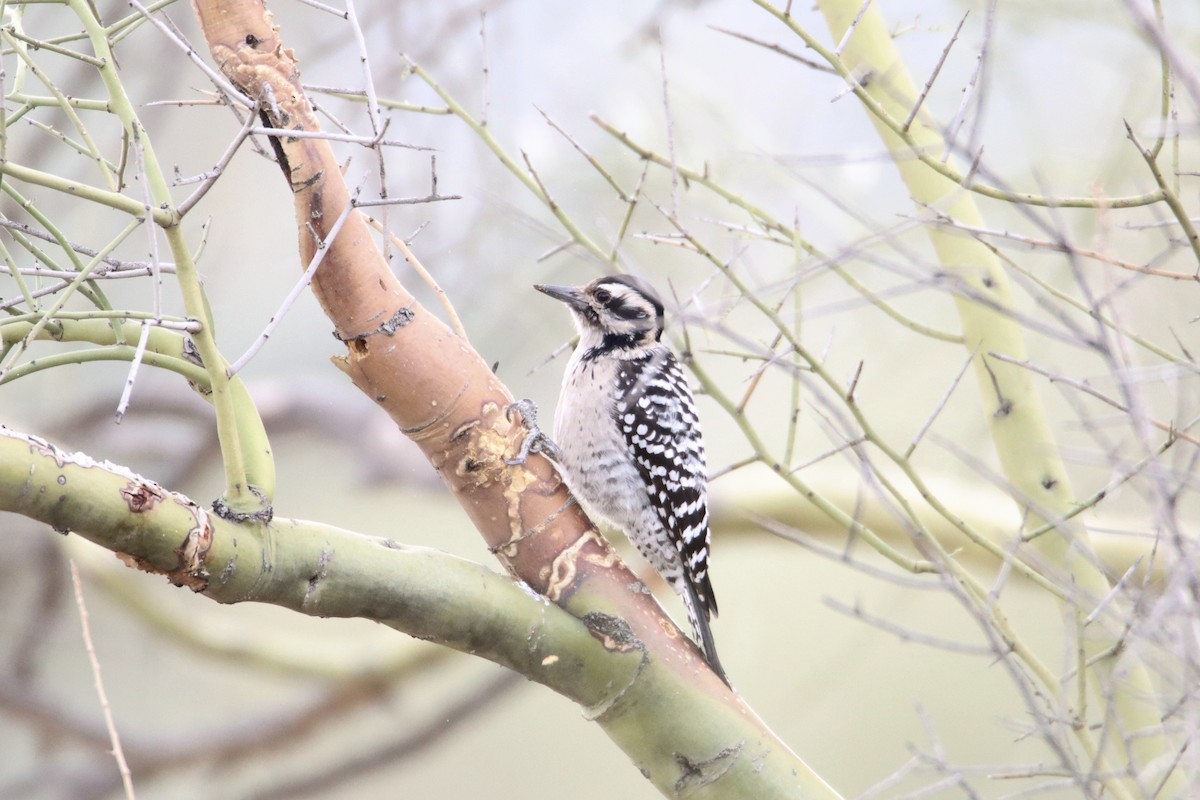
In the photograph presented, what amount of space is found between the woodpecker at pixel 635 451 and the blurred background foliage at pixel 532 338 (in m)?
0.29

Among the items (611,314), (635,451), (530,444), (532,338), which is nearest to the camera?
(530,444)

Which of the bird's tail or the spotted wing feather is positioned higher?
the spotted wing feather

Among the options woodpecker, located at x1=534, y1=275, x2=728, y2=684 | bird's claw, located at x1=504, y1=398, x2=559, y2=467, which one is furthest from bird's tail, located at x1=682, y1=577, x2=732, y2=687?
bird's claw, located at x1=504, y1=398, x2=559, y2=467

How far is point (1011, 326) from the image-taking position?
2125 millimetres

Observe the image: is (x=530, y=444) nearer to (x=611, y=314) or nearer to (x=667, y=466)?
(x=667, y=466)

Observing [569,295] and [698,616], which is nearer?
[698,616]

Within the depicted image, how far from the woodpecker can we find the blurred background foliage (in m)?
0.29

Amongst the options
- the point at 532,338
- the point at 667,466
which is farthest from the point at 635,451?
the point at 532,338

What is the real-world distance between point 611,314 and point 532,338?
5.23 feet

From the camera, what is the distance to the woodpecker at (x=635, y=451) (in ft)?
8.27

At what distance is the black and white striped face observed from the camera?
2.61 meters

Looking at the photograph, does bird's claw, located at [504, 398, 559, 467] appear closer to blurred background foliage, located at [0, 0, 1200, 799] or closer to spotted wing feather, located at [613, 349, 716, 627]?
spotted wing feather, located at [613, 349, 716, 627]

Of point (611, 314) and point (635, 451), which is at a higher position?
point (611, 314)

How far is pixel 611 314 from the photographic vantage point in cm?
265
